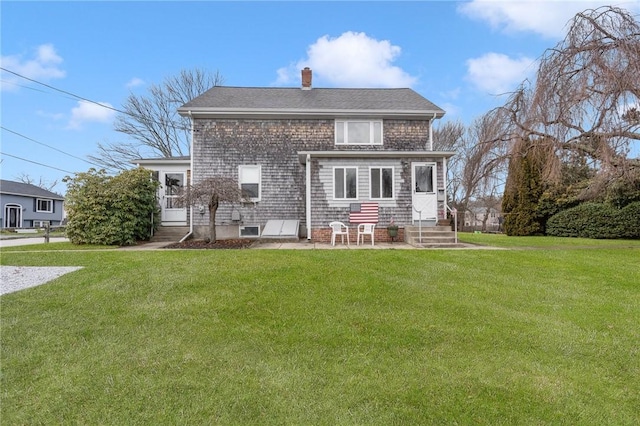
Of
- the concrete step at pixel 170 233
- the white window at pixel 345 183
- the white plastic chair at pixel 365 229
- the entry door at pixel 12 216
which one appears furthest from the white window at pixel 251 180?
the entry door at pixel 12 216

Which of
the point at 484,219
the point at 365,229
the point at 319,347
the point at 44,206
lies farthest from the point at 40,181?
the point at 319,347

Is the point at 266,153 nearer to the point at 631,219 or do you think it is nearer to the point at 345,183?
the point at 345,183

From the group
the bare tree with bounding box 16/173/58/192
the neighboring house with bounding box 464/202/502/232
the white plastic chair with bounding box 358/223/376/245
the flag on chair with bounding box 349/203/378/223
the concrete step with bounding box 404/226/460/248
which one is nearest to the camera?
the concrete step with bounding box 404/226/460/248

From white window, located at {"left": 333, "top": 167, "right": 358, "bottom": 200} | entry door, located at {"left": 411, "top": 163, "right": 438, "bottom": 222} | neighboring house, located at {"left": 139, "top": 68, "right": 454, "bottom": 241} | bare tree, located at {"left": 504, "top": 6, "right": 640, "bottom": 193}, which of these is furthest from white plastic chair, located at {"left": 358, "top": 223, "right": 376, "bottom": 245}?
bare tree, located at {"left": 504, "top": 6, "right": 640, "bottom": 193}

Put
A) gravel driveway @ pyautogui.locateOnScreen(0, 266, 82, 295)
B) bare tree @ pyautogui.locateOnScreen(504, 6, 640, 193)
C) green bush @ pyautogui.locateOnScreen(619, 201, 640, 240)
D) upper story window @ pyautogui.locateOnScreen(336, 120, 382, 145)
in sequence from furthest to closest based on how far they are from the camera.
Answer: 1. green bush @ pyautogui.locateOnScreen(619, 201, 640, 240)
2. upper story window @ pyautogui.locateOnScreen(336, 120, 382, 145)
3. bare tree @ pyautogui.locateOnScreen(504, 6, 640, 193)
4. gravel driveway @ pyautogui.locateOnScreen(0, 266, 82, 295)

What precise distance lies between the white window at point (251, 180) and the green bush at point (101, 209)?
12.9ft

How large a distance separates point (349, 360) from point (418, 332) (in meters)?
1.07

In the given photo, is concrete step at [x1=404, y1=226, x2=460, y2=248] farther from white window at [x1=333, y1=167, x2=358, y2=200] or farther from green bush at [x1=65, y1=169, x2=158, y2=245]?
green bush at [x1=65, y1=169, x2=158, y2=245]

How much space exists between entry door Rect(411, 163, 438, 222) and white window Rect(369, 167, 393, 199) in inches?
34.8

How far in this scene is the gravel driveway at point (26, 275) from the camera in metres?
5.88

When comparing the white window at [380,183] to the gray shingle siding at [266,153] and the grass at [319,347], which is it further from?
the grass at [319,347]

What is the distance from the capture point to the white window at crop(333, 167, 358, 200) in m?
13.0

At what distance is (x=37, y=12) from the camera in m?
11.5

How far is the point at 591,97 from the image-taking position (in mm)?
8047
